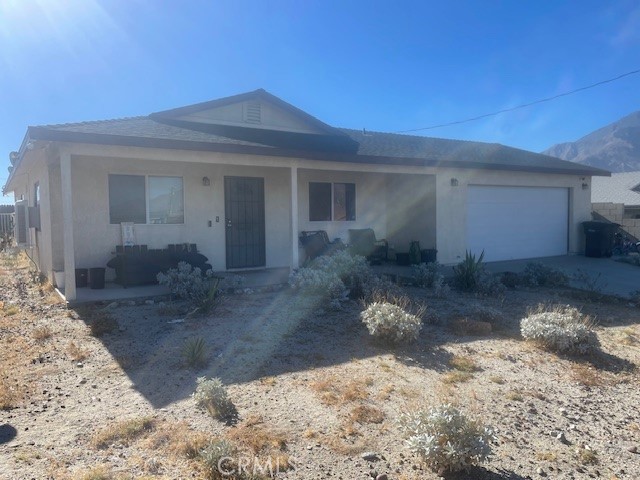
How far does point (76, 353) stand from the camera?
5609mm

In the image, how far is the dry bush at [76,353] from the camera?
550 cm

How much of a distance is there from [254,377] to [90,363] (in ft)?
6.36

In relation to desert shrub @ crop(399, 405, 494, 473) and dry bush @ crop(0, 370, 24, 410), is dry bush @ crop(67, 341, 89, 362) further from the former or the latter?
desert shrub @ crop(399, 405, 494, 473)

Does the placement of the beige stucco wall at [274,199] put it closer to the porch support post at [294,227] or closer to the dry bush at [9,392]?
the porch support post at [294,227]

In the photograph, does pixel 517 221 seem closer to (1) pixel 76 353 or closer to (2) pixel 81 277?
(2) pixel 81 277

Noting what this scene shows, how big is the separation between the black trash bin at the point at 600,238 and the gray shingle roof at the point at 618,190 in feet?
38.2

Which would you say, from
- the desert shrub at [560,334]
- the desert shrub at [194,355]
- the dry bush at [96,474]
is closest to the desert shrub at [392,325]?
the desert shrub at [560,334]

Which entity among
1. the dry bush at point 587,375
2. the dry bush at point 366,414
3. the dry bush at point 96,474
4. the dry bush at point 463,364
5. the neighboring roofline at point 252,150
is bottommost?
the dry bush at point 587,375

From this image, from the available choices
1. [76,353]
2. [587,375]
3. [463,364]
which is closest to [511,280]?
[587,375]

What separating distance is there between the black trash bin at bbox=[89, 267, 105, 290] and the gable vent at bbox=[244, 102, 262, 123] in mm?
5436

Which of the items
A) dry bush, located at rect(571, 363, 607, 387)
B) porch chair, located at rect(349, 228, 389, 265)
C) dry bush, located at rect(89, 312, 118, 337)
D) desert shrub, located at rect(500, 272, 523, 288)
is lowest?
dry bush, located at rect(571, 363, 607, 387)

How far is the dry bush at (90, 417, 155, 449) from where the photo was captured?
140 inches

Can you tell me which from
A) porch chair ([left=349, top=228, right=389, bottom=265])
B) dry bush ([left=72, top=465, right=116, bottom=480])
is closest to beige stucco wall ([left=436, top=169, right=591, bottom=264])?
porch chair ([left=349, top=228, right=389, bottom=265])

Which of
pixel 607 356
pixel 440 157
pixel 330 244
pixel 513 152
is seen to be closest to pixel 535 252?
pixel 513 152
